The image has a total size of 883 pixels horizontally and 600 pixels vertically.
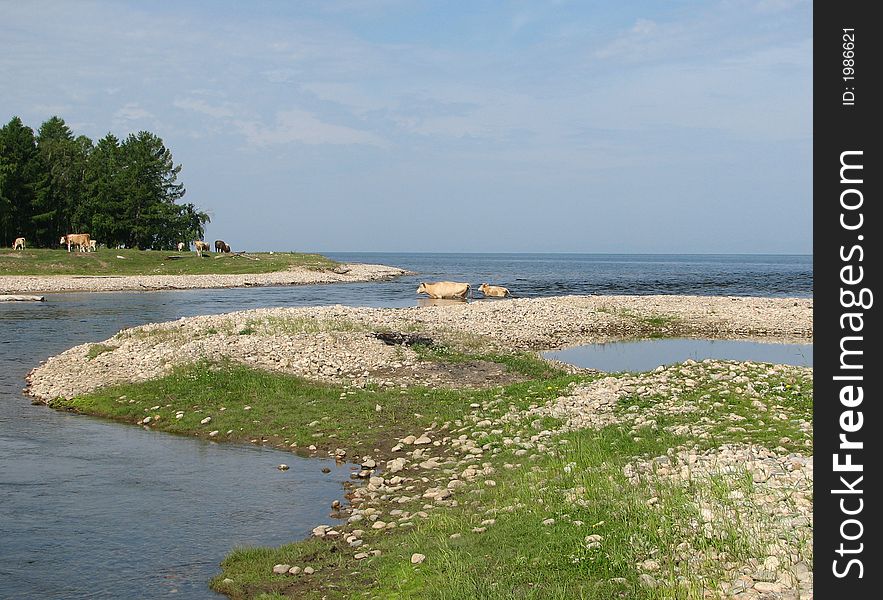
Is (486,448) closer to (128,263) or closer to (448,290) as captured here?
(448,290)

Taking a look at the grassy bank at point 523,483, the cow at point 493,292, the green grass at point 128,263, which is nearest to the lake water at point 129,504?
the grassy bank at point 523,483

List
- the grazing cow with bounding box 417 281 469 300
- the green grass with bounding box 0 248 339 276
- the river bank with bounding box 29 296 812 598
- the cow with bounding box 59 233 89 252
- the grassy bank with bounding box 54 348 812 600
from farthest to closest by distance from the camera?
the cow with bounding box 59 233 89 252 → the green grass with bounding box 0 248 339 276 → the grazing cow with bounding box 417 281 469 300 → the river bank with bounding box 29 296 812 598 → the grassy bank with bounding box 54 348 812 600

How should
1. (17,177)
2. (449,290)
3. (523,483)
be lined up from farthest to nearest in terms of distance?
(17,177) < (449,290) < (523,483)

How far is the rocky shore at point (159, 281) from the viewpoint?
69000 mm

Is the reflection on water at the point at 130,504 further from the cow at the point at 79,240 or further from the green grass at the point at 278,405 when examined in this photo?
the cow at the point at 79,240

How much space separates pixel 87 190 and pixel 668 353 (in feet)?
304

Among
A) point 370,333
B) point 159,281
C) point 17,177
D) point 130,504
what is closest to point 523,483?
point 130,504

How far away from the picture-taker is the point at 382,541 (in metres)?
10.6

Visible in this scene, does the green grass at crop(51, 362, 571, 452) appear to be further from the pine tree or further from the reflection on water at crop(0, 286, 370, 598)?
the pine tree

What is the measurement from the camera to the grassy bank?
27.7 ft

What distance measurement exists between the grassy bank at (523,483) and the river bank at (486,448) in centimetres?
4

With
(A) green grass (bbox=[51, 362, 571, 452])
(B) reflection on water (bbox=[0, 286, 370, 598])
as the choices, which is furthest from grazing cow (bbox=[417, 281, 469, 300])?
(B) reflection on water (bbox=[0, 286, 370, 598])
